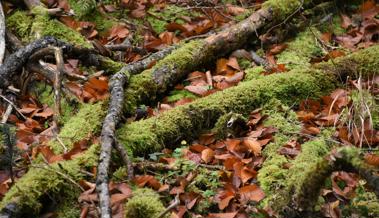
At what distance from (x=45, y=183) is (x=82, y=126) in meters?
0.70

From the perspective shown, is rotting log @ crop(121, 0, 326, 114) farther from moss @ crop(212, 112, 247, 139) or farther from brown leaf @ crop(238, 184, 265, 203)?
brown leaf @ crop(238, 184, 265, 203)

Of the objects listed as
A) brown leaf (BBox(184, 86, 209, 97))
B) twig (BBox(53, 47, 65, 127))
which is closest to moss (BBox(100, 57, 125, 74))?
twig (BBox(53, 47, 65, 127))

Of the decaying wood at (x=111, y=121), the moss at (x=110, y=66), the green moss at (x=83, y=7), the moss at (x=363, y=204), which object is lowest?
the moss at (x=363, y=204)

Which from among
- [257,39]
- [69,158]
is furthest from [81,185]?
[257,39]

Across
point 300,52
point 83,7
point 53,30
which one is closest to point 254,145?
point 300,52

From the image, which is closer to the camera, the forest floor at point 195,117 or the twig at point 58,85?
the forest floor at point 195,117

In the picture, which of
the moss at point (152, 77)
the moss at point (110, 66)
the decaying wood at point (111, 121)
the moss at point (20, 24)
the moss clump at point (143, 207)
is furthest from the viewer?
the moss at point (20, 24)

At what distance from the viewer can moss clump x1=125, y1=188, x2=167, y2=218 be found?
112 inches

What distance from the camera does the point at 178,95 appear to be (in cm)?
437

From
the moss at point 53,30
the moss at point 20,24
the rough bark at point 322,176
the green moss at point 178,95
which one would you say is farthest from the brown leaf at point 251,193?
the moss at point 20,24

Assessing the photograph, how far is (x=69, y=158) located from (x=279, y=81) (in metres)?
1.72

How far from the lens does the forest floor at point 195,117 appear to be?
10.3 feet

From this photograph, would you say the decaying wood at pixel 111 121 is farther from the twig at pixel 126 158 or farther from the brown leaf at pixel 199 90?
the brown leaf at pixel 199 90

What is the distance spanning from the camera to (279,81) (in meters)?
4.16
